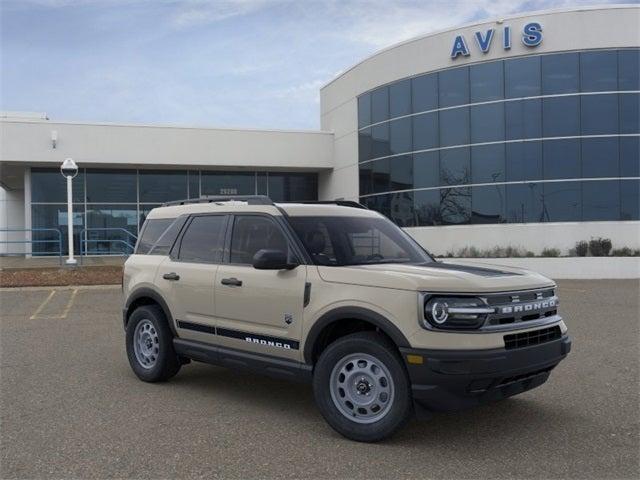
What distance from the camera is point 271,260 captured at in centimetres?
516

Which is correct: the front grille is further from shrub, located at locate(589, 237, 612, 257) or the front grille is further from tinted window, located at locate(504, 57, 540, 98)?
tinted window, located at locate(504, 57, 540, 98)

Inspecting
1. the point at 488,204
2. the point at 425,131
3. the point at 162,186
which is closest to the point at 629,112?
the point at 488,204

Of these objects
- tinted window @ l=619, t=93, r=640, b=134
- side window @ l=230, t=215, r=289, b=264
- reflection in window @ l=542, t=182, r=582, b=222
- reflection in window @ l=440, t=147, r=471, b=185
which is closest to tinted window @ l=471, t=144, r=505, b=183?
reflection in window @ l=440, t=147, r=471, b=185

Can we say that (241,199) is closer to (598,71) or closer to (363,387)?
(363,387)

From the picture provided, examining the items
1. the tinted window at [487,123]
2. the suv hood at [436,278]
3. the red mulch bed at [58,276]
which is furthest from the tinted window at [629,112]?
the suv hood at [436,278]

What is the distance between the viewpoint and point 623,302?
13.7 m

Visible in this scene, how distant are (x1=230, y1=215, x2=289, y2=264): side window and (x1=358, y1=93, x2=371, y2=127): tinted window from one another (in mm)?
22844

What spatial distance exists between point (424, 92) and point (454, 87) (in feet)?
4.49

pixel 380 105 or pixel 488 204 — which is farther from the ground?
pixel 380 105

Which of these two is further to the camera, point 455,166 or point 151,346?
point 455,166

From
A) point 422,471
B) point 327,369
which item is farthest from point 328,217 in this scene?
point 422,471

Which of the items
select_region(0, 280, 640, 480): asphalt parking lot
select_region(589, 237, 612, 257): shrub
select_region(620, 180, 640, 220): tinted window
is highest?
select_region(620, 180, 640, 220): tinted window

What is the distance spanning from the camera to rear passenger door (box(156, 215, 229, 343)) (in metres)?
6.02

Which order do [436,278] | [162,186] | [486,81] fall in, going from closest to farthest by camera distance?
[436,278]
[486,81]
[162,186]
